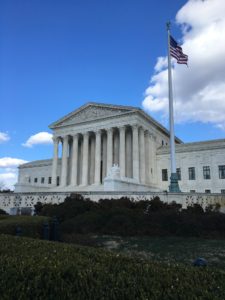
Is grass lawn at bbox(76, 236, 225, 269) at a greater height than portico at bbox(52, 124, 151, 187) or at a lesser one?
lesser

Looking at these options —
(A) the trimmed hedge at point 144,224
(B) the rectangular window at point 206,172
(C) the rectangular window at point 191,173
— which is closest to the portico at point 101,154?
(C) the rectangular window at point 191,173

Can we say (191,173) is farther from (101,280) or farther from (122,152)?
(101,280)

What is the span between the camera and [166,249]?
1138cm

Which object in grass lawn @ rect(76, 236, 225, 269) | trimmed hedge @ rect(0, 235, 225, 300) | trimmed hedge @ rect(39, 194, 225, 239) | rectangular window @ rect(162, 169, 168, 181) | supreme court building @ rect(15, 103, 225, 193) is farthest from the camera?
rectangular window @ rect(162, 169, 168, 181)

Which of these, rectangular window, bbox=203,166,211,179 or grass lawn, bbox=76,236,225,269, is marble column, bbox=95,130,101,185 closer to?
rectangular window, bbox=203,166,211,179

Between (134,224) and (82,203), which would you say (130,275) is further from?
(82,203)

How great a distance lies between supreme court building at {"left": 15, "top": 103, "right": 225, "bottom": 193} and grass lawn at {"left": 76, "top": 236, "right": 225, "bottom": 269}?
3375cm

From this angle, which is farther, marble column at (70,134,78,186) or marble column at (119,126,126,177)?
marble column at (70,134,78,186)

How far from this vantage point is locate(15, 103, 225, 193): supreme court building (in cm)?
5281

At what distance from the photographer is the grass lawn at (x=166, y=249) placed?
31.3 ft

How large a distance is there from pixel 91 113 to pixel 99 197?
110 feet

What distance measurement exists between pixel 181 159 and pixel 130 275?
2126 inches

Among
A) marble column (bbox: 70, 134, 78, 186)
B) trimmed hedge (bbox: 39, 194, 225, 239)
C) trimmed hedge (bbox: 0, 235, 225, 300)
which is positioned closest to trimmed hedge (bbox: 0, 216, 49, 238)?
trimmed hedge (bbox: 39, 194, 225, 239)

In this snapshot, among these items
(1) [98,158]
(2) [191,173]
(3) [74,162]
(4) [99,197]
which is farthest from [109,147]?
(4) [99,197]
